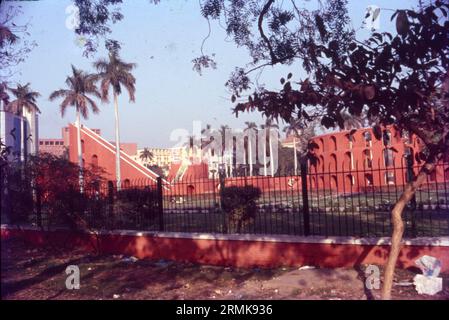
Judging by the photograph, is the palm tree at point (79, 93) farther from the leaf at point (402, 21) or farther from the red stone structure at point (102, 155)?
the leaf at point (402, 21)

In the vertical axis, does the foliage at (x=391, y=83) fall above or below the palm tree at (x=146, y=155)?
below

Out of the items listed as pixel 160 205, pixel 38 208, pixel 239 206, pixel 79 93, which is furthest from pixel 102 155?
pixel 160 205

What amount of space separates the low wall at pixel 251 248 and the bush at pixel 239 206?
2060mm

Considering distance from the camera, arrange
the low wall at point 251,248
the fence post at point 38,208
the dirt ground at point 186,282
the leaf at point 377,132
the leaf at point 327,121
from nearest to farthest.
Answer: the leaf at point 377,132
the leaf at point 327,121
the dirt ground at point 186,282
the low wall at point 251,248
the fence post at point 38,208

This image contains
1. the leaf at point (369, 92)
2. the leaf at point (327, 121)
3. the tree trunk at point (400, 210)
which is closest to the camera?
the leaf at point (369, 92)

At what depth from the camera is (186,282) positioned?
749 cm

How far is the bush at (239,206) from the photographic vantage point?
1106cm

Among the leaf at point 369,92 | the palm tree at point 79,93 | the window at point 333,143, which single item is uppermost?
the palm tree at point 79,93

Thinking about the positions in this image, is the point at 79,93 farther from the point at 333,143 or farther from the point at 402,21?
the point at 402,21

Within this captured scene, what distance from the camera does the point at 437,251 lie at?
6.85 meters

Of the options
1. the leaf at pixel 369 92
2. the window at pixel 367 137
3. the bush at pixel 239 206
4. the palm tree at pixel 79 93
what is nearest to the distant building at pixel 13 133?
the bush at pixel 239 206
